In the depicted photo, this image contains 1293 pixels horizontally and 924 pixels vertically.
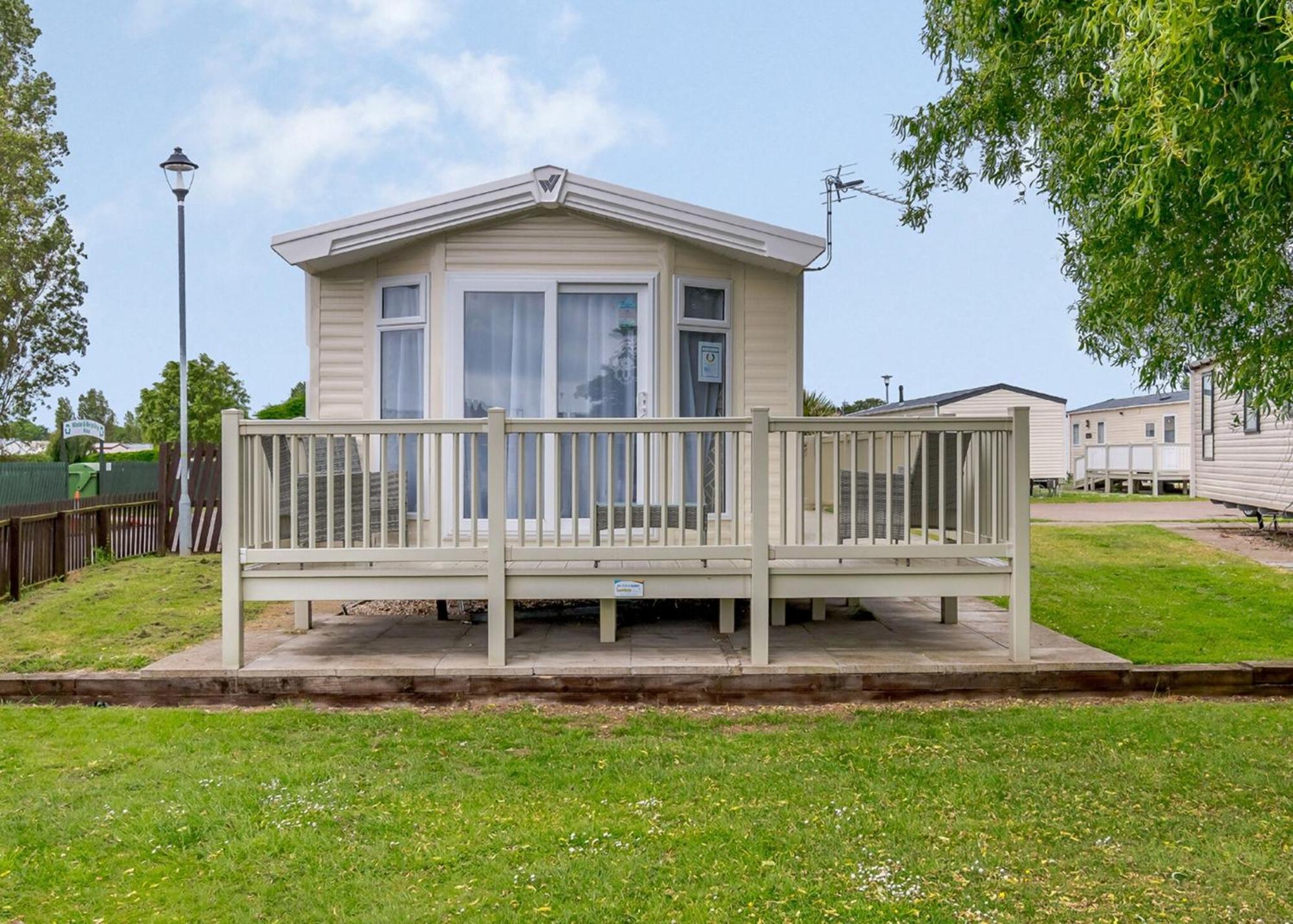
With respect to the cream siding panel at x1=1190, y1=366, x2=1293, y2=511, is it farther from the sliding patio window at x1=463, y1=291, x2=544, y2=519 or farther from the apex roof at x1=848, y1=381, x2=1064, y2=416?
the sliding patio window at x1=463, y1=291, x2=544, y2=519

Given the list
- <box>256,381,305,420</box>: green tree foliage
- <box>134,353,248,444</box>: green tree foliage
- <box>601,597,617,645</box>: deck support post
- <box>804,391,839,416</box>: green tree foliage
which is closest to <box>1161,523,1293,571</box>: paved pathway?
<box>804,391,839,416</box>: green tree foliage

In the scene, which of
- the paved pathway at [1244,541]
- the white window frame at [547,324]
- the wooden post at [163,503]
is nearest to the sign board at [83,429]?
the wooden post at [163,503]

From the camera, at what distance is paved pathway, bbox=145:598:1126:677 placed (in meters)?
5.31

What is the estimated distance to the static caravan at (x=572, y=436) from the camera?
5.43 metres

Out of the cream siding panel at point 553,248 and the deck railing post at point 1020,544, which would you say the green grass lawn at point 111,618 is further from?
the deck railing post at point 1020,544

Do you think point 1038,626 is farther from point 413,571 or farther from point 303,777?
point 303,777

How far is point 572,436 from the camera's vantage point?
5559mm

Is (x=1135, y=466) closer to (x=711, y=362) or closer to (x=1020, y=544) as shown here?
(x=711, y=362)

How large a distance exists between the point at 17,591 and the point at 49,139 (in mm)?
19130

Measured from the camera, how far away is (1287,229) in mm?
4586

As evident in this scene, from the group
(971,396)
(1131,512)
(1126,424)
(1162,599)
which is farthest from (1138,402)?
(1162,599)

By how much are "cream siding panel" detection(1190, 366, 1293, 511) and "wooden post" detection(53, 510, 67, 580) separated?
15.3m

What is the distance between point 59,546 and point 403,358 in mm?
5524

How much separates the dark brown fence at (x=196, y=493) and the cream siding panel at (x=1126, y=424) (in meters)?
24.8
